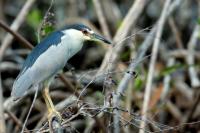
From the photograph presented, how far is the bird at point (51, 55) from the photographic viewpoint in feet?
9.55

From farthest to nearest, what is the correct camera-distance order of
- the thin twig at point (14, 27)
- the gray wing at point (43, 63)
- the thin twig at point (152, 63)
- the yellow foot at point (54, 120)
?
the thin twig at point (14, 27), the thin twig at point (152, 63), the gray wing at point (43, 63), the yellow foot at point (54, 120)

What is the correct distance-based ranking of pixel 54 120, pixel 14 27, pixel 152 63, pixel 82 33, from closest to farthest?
pixel 54 120 < pixel 82 33 < pixel 152 63 < pixel 14 27

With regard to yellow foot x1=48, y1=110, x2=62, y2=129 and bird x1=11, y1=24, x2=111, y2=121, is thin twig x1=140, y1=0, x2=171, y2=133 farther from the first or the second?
yellow foot x1=48, y1=110, x2=62, y2=129

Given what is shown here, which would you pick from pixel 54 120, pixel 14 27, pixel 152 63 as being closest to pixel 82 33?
pixel 54 120

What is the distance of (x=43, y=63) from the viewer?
9.77 ft

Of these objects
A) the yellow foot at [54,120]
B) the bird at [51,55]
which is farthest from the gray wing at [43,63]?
the yellow foot at [54,120]

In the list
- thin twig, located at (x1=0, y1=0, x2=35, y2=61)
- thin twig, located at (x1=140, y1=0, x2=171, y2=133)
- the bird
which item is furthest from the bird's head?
thin twig, located at (x1=0, y1=0, x2=35, y2=61)

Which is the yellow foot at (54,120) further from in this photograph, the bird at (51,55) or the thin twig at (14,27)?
the thin twig at (14,27)

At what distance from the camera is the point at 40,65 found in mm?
2967

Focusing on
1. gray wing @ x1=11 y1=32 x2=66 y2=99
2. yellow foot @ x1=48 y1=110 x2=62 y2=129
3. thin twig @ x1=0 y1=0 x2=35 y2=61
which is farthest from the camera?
thin twig @ x1=0 y1=0 x2=35 y2=61

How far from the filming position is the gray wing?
2.90 meters

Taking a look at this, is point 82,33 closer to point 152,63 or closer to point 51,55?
point 51,55

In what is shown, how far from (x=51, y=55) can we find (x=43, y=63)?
0.05m

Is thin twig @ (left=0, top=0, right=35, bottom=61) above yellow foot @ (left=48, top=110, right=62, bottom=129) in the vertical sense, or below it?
above
